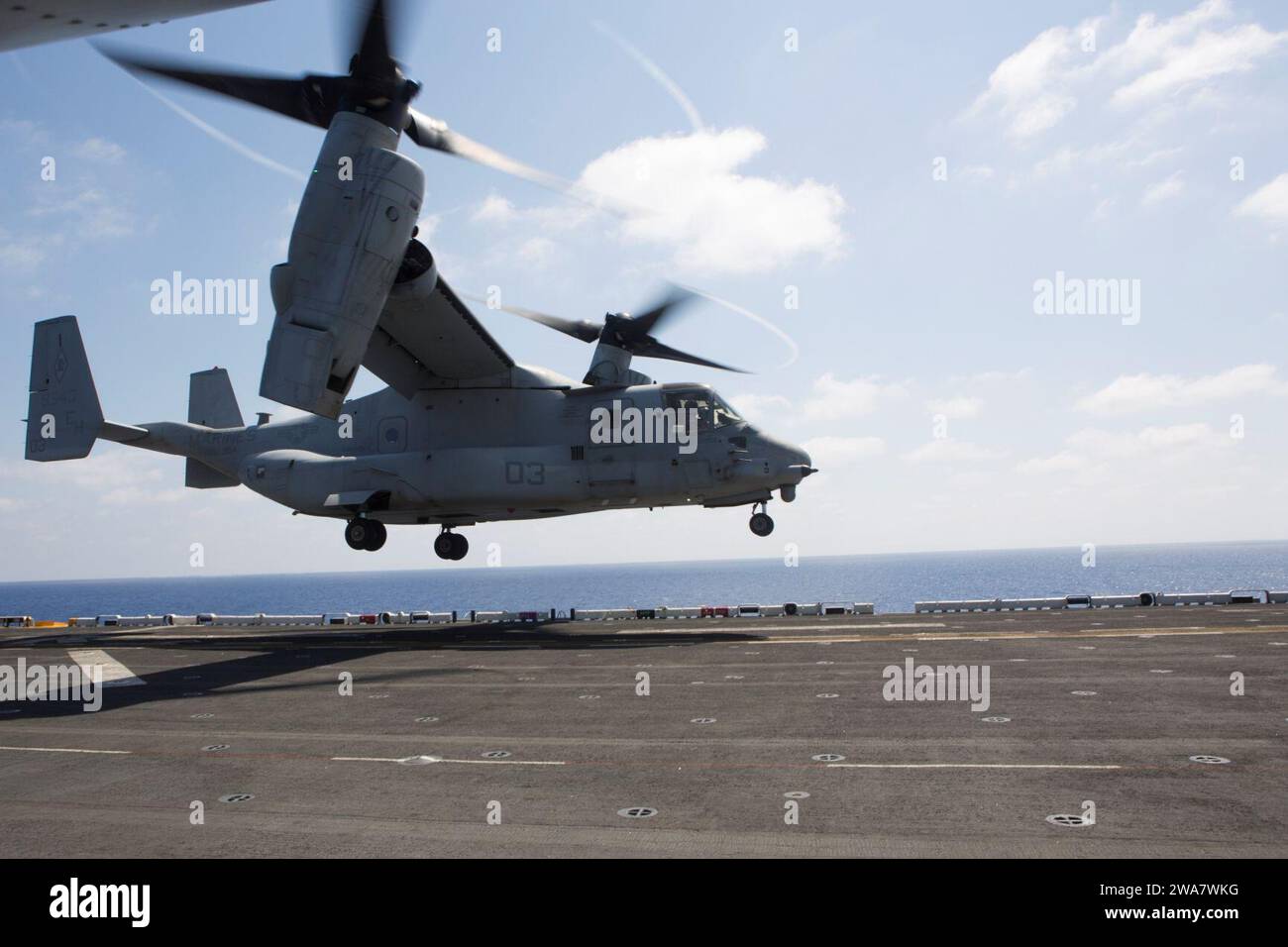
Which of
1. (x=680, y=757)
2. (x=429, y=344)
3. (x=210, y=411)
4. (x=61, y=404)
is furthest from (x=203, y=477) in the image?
(x=680, y=757)

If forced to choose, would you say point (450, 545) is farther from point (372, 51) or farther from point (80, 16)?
point (80, 16)

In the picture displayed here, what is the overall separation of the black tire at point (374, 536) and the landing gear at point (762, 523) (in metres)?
12.6

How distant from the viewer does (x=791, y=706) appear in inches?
549

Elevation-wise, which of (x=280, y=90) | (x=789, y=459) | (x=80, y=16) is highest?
(x=280, y=90)

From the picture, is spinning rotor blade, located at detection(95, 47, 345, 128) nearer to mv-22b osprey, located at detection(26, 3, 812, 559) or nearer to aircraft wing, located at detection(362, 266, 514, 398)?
mv-22b osprey, located at detection(26, 3, 812, 559)

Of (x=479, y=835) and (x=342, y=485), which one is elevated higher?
(x=342, y=485)

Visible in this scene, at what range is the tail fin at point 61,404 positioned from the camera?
31.2m

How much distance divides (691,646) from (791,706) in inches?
360

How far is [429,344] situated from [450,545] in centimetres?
905

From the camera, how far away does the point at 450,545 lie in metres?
33.6

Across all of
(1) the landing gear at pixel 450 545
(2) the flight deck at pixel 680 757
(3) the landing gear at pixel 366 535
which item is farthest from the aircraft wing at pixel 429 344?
(2) the flight deck at pixel 680 757
